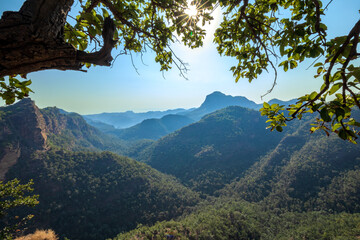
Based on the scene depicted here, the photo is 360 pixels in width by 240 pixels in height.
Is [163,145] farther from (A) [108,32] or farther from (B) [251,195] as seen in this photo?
(A) [108,32]

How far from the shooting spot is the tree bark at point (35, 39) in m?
1.28

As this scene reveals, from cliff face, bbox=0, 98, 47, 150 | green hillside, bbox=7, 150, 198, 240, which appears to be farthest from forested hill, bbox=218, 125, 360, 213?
cliff face, bbox=0, 98, 47, 150

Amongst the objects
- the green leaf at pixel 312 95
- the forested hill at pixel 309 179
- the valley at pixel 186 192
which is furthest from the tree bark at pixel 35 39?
the forested hill at pixel 309 179

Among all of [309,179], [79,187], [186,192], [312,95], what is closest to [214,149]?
[186,192]

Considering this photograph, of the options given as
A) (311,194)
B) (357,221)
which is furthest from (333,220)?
(311,194)

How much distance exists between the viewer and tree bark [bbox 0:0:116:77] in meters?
1.28

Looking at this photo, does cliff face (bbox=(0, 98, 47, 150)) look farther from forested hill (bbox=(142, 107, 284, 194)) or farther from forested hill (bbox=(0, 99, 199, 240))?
forested hill (bbox=(142, 107, 284, 194))

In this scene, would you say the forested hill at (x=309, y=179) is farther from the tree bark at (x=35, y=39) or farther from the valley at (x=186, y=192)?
the tree bark at (x=35, y=39)

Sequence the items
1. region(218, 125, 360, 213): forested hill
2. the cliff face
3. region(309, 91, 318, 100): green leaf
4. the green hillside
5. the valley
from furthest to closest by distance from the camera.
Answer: region(218, 125, 360, 213): forested hill
the cliff face
the green hillside
the valley
region(309, 91, 318, 100): green leaf

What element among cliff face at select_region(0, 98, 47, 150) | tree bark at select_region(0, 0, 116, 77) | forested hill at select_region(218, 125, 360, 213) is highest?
cliff face at select_region(0, 98, 47, 150)

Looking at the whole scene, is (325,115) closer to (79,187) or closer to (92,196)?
(92,196)

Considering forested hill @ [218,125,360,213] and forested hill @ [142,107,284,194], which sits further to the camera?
forested hill @ [142,107,284,194]

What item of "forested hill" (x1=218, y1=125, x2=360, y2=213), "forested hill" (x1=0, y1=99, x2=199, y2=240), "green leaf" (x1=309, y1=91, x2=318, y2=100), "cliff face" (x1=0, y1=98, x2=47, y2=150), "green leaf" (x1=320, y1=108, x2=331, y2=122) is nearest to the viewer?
"green leaf" (x1=320, y1=108, x2=331, y2=122)

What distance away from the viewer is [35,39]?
1.37m
